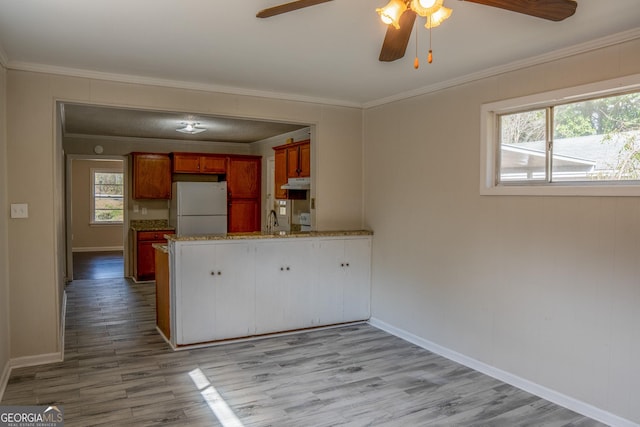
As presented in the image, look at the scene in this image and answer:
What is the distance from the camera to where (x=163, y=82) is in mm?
3932

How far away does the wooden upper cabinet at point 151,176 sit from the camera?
7264mm

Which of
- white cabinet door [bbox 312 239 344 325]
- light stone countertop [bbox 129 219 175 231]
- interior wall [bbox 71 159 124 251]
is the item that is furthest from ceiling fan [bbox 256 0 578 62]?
interior wall [bbox 71 159 124 251]

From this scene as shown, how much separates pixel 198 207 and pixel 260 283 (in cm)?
335

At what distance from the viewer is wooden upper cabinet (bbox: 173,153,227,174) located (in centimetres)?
739

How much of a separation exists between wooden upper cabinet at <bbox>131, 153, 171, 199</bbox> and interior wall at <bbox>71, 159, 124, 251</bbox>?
4.61 meters

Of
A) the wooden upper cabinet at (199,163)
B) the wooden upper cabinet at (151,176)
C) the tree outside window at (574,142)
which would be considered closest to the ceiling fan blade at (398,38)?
the tree outside window at (574,142)

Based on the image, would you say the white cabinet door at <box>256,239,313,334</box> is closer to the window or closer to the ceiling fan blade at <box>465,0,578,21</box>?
the ceiling fan blade at <box>465,0,578,21</box>

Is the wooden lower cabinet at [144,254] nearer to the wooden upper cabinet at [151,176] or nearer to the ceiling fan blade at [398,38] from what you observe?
the wooden upper cabinet at [151,176]

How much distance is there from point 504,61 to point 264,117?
2248mm

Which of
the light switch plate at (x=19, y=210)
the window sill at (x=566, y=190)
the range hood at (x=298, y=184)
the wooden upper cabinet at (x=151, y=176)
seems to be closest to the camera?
the window sill at (x=566, y=190)

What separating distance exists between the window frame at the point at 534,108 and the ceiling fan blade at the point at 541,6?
0.95m

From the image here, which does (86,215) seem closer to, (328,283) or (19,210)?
(19,210)

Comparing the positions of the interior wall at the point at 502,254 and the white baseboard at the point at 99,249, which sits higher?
the interior wall at the point at 502,254

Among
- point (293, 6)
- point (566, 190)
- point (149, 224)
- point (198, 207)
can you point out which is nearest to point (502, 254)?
point (566, 190)
